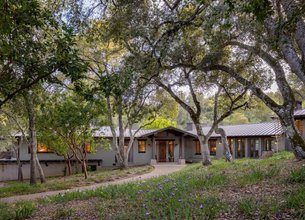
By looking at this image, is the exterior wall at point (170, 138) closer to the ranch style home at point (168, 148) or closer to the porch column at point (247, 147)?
the ranch style home at point (168, 148)

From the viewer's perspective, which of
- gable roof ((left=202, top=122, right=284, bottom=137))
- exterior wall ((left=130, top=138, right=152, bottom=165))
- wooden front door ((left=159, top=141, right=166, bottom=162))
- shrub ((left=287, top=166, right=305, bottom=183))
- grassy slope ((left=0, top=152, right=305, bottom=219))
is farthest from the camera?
wooden front door ((left=159, top=141, right=166, bottom=162))

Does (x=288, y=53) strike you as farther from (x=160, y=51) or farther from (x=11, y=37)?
(x=11, y=37)

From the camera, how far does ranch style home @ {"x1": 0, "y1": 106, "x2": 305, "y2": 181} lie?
26.2 metres

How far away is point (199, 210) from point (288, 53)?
6.04m

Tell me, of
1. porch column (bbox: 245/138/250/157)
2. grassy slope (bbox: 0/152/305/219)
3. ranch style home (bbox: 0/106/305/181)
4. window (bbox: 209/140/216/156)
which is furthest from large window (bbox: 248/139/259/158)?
grassy slope (bbox: 0/152/305/219)

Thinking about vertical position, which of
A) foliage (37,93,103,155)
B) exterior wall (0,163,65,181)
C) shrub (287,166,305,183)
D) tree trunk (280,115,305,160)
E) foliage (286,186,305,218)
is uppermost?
foliage (37,93,103,155)

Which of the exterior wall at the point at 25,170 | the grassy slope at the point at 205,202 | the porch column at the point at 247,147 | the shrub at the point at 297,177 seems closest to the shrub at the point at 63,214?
the grassy slope at the point at 205,202

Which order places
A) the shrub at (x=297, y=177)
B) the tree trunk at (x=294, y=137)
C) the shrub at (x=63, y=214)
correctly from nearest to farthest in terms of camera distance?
the shrub at (x=63, y=214), the shrub at (x=297, y=177), the tree trunk at (x=294, y=137)

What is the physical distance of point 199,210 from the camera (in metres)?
5.44

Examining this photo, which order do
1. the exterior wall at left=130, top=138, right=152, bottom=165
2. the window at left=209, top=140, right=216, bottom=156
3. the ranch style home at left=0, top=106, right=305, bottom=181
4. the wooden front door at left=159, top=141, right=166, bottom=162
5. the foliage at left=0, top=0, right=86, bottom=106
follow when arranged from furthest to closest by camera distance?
the wooden front door at left=159, top=141, right=166, bottom=162 < the window at left=209, top=140, right=216, bottom=156 < the exterior wall at left=130, top=138, right=152, bottom=165 < the ranch style home at left=0, top=106, right=305, bottom=181 < the foliage at left=0, top=0, right=86, bottom=106

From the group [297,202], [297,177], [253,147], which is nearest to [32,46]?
[297,202]

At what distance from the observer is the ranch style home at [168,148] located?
26.2 m

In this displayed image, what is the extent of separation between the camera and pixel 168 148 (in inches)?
1362

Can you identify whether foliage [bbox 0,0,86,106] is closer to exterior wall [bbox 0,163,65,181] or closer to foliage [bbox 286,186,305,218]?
foliage [bbox 286,186,305,218]
